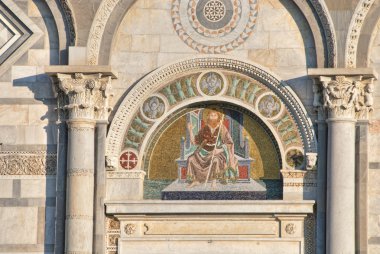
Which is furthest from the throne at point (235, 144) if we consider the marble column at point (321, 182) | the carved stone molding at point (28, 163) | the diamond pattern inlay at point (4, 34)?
the diamond pattern inlay at point (4, 34)

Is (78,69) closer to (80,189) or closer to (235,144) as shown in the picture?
(80,189)

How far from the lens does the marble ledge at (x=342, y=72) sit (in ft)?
68.7

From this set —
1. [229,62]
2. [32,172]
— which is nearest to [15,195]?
[32,172]

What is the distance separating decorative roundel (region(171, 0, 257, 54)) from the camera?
2169cm

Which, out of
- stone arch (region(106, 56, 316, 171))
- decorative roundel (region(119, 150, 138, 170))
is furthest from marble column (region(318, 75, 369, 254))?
decorative roundel (region(119, 150, 138, 170))

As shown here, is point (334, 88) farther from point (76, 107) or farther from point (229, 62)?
point (76, 107)

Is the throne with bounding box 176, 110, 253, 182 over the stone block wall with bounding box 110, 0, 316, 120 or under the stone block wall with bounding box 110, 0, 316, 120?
under

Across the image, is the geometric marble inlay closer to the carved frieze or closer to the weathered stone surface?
the carved frieze

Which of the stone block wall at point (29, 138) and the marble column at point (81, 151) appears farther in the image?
the stone block wall at point (29, 138)

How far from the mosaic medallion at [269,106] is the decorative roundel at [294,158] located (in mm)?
588

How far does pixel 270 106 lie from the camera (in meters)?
21.5

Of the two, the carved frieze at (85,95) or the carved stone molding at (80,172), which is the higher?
the carved frieze at (85,95)

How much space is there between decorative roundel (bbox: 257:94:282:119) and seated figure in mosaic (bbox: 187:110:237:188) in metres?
0.60

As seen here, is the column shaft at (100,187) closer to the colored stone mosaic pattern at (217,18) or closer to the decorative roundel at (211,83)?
the decorative roundel at (211,83)
